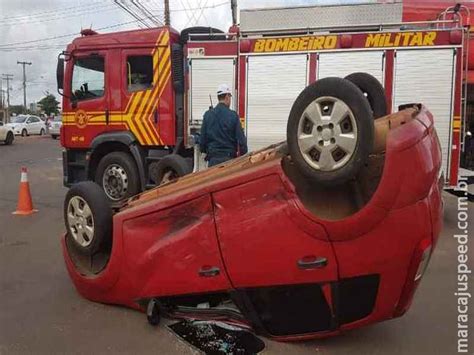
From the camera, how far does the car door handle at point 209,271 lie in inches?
131

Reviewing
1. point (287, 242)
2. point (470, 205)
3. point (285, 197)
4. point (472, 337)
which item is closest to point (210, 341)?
point (287, 242)

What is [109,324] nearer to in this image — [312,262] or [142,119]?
[312,262]

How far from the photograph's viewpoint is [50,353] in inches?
134

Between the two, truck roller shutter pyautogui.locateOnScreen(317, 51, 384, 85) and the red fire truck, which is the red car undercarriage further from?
truck roller shutter pyautogui.locateOnScreen(317, 51, 384, 85)

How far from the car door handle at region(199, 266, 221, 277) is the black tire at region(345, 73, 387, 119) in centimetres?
179

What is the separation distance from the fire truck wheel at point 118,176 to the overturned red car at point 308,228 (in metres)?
4.77

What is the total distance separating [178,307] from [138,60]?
18.0ft

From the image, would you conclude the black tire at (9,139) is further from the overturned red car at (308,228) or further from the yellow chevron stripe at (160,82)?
the overturned red car at (308,228)

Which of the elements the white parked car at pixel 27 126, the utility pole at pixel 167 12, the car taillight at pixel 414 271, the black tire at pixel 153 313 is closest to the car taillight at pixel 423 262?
the car taillight at pixel 414 271

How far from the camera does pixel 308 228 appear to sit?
3.00m

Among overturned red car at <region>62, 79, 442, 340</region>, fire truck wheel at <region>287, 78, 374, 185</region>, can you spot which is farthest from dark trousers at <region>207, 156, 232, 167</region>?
fire truck wheel at <region>287, 78, 374, 185</region>

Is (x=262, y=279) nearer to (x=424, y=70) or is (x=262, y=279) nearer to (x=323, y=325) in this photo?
(x=323, y=325)

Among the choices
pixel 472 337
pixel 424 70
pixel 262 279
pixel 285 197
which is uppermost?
pixel 424 70

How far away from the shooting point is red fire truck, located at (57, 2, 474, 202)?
7395 millimetres
